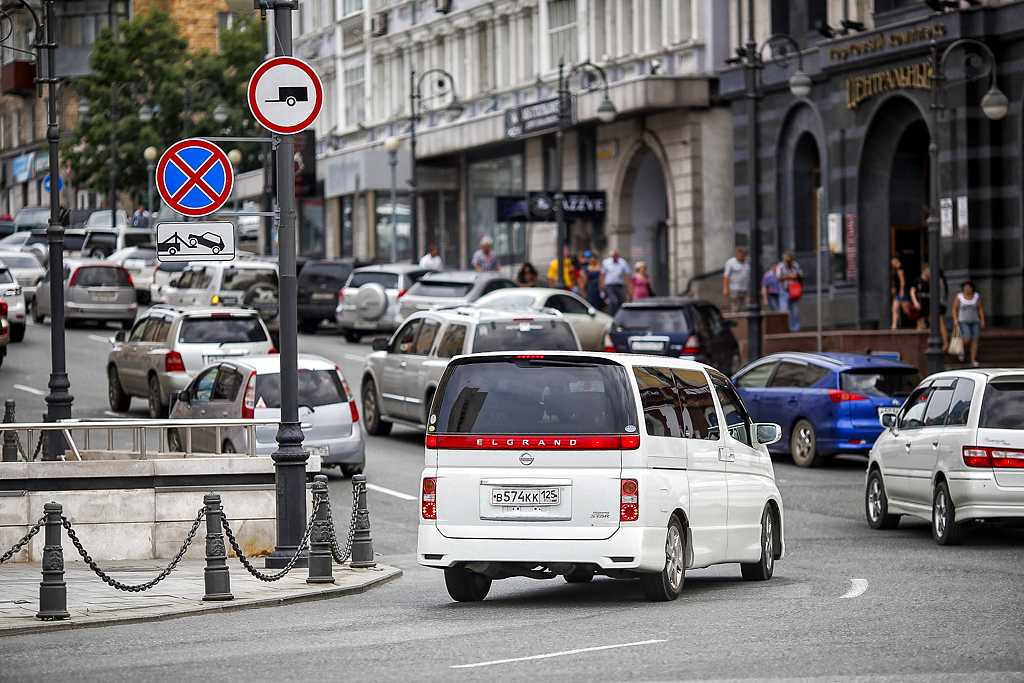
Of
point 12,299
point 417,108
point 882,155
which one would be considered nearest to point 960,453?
point 882,155

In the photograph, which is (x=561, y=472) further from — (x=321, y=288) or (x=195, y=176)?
(x=321, y=288)

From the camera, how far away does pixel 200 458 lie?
1614 cm

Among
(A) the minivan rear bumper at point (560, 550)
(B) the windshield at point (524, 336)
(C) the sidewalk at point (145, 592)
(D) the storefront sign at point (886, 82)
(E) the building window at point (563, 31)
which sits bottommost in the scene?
(C) the sidewalk at point (145, 592)

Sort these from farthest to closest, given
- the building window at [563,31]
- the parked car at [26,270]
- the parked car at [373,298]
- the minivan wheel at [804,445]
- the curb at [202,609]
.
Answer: the building window at [563,31] < the parked car at [26,270] < the parked car at [373,298] < the minivan wheel at [804,445] < the curb at [202,609]

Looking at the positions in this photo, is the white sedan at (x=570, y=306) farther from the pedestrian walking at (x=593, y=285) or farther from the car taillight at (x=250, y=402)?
the car taillight at (x=250, y=402)

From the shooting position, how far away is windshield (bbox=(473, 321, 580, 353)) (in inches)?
902

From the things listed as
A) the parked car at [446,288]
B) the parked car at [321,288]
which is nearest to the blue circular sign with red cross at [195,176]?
the parked car at [446,288]

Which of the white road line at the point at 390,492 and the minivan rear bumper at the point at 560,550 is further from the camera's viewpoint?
the white road line at the point at 390,492

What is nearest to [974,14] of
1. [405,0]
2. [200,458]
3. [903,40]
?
[903,40]

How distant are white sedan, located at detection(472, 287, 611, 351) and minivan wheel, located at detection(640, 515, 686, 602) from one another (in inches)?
798

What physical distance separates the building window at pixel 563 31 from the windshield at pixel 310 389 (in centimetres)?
2968

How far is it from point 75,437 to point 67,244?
41439 mm

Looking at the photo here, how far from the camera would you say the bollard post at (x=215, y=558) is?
12.6 metres

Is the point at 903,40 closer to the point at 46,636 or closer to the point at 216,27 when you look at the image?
the point at 46,636
